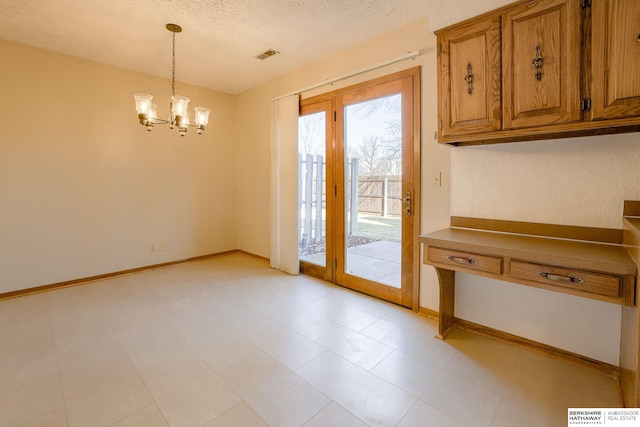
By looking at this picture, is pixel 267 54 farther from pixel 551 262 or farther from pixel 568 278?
pixel 568 278

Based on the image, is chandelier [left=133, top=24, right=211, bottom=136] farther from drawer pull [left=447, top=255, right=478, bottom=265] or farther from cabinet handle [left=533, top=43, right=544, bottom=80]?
cabinet handle [left=533, top=43, right=544, bottom=80]

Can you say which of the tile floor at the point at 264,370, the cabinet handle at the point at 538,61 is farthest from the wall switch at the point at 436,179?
the tile floor at the point at 264,370

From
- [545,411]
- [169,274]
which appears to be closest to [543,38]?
[545,411]

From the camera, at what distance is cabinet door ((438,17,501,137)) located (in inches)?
76.9

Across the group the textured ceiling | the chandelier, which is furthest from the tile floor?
the textured ceiling

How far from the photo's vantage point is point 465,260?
76.8 inches

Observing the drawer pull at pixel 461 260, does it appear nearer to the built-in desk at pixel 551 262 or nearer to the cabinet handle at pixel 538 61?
the built-in desk at pixel 551 262

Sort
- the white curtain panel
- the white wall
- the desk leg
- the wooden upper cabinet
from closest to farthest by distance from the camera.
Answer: the wooden upper cabinet < the white wall < the desk leg < the white curtain panel

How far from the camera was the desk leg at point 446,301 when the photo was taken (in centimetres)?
230

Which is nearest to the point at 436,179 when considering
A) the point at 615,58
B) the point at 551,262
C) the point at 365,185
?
the point at 365,185

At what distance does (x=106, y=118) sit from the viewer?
3.69 metres

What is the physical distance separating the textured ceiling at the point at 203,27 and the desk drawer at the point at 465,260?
2058 mm

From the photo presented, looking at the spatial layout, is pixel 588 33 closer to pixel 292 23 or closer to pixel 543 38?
pixel 543 38

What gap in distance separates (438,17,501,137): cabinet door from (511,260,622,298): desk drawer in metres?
0.92
